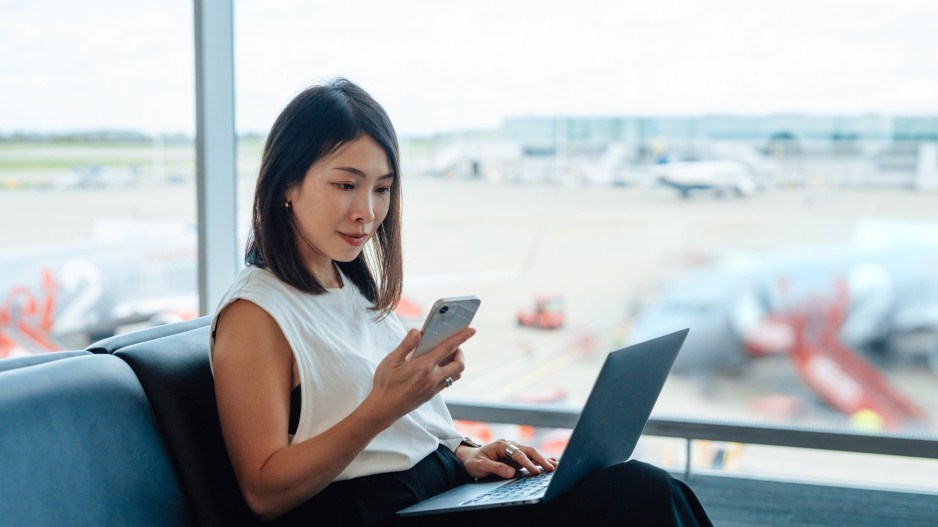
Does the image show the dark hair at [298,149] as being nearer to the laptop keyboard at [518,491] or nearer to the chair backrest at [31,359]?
the chair backrest at [31,359]

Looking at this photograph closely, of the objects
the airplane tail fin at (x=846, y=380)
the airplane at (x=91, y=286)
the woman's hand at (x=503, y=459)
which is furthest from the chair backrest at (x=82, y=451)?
the airplane tail fin at (x=846, y=380)

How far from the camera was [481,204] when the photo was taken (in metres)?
6.31

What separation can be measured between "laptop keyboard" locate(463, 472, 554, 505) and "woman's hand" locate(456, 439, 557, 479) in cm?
2

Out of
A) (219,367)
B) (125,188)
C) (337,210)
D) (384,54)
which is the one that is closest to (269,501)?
(219,367)

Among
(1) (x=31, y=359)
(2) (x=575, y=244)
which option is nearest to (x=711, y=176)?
(2) (x=575, y=244)

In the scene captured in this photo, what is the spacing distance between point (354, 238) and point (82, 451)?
0.47 meters

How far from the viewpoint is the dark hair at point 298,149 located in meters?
1.24

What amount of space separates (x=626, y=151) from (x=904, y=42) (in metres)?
1.78

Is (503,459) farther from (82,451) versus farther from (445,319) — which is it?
(82,451)

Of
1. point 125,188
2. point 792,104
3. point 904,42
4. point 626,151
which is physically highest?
point 904,42

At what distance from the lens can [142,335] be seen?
4.23 feet

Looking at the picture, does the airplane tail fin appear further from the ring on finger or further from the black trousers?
the black trousers

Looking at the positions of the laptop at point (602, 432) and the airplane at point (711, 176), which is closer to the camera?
the laptop at point (602, 432)

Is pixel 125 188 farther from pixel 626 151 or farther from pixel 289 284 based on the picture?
pixel 289 284
